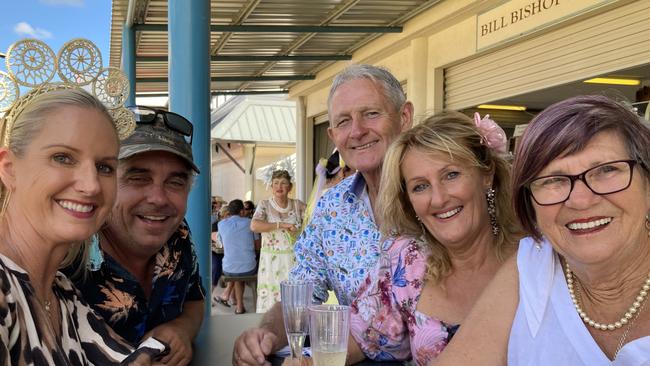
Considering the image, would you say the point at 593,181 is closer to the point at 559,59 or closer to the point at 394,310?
the point at 394,310

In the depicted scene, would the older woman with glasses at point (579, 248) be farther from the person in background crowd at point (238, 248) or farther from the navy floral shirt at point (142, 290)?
the person in background crowd at point (238, 248)

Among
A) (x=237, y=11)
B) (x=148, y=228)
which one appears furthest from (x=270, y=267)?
(x=148, y=228)

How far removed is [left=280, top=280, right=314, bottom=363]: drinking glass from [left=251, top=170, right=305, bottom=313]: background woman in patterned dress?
5.49 meters

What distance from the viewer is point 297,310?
1.59 metres

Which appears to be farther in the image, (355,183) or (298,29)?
(298,29)

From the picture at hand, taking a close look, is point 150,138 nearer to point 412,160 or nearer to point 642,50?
point 412,160

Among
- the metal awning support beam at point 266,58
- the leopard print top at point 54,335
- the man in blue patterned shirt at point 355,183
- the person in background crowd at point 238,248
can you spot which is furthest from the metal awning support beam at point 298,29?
the leopard print top at point 54,335

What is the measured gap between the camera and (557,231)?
4.68 feet

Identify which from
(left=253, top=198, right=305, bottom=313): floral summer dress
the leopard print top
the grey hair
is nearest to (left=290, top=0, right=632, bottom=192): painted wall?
(left=253, top=198, right=305, bottom=313): floral summer dress

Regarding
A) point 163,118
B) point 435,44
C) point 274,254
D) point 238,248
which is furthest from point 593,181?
point 238,248

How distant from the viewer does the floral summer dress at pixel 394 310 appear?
1981 millimetres

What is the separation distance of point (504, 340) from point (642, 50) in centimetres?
445

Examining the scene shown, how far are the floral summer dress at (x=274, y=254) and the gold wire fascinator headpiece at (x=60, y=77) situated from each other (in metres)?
5.59

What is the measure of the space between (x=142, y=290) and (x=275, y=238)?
210 inches
